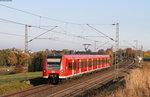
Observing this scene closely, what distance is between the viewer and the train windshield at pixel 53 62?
2605cm

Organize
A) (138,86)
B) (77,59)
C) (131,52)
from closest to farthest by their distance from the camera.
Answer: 1. (138,86)
2. (77,59)
3. (131,52)

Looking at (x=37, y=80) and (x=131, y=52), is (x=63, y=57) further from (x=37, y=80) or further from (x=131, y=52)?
(x=131, y=52)

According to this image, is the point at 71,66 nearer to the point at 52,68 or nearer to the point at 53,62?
the point at 53,62

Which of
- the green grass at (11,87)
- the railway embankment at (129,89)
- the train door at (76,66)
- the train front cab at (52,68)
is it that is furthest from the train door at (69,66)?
the railway embankment at (129,89)

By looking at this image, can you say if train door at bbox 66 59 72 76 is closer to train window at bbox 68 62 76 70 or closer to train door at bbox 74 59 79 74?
train window at bbox 68 62 76 70

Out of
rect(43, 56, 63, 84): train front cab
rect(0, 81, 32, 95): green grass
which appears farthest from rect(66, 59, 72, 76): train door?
rect(0, 81, 32, 95): green grass

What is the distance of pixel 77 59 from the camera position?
105 ft

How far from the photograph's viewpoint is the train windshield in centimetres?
2605

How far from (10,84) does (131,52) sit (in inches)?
5621

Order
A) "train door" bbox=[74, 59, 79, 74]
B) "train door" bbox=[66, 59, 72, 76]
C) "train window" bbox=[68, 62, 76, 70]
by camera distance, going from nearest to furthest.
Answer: "train door" bbox=[66, 59, 72, 76] < "train window" bbox=[68, 62, 76, 70] < "train door" bbox=[74, 59, 79, 74]

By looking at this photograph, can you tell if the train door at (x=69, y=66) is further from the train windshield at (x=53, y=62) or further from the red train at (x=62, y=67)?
the train windshield at (x=53, y=62)

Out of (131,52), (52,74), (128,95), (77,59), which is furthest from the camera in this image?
(131,52)

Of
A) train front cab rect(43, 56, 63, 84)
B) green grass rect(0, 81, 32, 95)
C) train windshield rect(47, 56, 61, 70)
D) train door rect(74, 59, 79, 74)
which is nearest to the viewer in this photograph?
green grass rect(0, 81, 32, 95)

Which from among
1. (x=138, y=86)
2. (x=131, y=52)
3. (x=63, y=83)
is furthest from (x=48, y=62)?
(x=131, y=52)
